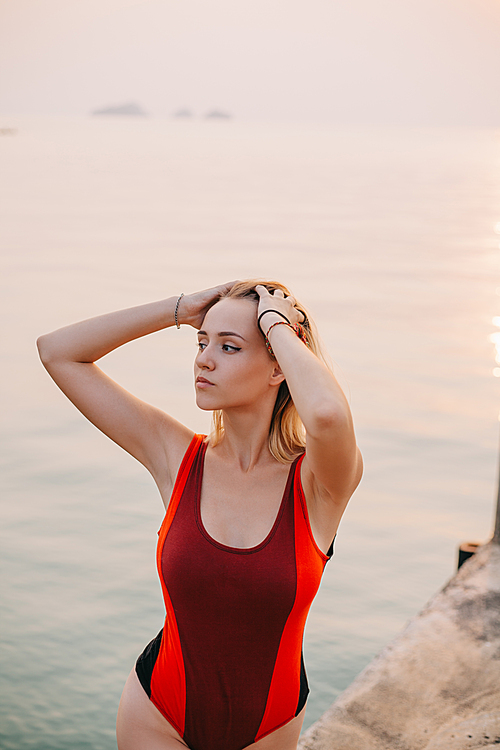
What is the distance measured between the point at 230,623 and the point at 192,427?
23.1 ft

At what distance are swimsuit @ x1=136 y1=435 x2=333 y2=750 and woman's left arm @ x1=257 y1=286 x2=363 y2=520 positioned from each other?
0.42ft

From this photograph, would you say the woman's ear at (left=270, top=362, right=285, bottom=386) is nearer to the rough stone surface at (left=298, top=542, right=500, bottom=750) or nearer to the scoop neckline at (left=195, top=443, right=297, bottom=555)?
the scoop neckline at (left=195, top=443, right=297, bottom=555)

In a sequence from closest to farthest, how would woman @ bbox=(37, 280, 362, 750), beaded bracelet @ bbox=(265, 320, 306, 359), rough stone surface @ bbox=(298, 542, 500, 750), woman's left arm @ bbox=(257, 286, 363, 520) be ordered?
woman's left arm @ bbox=(257, 286, 363, 520) → woman @ bbox=(37, 280, 362, 750) → beaded bracelet @ bbox=(265, 320, 306, 359) → rough stone surface @ bbox=(298, 542, 500, 750)

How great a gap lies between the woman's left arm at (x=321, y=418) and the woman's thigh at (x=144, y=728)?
79 centimetres

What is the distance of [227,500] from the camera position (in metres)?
2.37

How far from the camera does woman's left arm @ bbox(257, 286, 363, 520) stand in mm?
2102

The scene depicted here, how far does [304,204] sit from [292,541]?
32.8m

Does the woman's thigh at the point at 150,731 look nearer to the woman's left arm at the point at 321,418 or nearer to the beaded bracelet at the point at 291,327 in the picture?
the woman's left arm at the point at 321,418

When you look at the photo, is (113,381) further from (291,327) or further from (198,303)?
(291,327)

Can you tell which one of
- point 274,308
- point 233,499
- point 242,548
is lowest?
point 242,548

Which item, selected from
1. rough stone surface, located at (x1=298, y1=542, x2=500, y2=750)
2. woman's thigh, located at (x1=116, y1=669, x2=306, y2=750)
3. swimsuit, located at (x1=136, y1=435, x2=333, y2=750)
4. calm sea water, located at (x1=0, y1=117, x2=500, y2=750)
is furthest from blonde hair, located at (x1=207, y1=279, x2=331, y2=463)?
calm sea water, located at (x1=0, y1=117, x2=500, y2=750)

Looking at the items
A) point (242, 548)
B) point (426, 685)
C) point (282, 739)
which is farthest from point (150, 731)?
point (426, 685)

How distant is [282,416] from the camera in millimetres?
2627

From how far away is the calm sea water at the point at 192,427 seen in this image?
18.9ft
